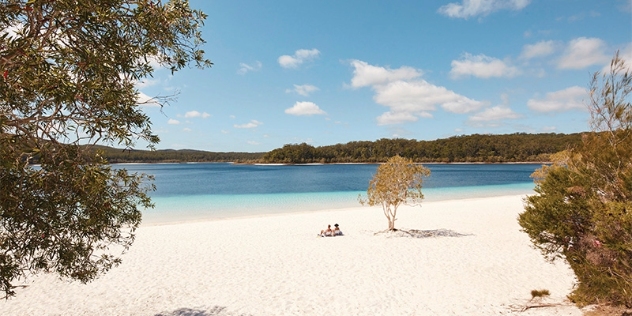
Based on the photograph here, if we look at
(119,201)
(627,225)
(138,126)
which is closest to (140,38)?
(138,126)

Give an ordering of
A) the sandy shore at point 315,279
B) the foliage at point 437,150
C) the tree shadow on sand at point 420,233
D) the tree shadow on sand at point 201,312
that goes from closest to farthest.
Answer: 1. the tree shadow on sand at point 201,312
2. the sandy shore at point 315,279
3. the tree shadow on sand at point 420,233
4. the foliage at point 437,150

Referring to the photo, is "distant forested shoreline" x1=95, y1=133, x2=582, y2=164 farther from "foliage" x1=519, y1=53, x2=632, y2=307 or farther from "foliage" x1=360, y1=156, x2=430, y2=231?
"foliage" x1=519, y1=53, x2=632, y2=307

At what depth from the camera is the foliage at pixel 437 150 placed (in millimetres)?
150750

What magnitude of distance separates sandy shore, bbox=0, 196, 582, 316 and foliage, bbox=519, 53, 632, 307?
1556 mm

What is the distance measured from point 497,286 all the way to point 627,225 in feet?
17.1

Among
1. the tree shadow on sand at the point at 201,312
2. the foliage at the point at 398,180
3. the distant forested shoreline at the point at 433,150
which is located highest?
the distant forested shoreline at the point at 433,150

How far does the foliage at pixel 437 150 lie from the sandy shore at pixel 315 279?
13856cm

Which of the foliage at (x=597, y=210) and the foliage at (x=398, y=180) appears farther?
the foliage at (x=398, y=180)

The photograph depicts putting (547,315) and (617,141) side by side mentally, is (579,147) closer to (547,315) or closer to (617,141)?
(617,141)

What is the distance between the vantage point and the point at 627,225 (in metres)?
5.77

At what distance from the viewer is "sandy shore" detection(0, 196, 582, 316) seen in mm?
9055

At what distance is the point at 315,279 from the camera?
11.1 meters

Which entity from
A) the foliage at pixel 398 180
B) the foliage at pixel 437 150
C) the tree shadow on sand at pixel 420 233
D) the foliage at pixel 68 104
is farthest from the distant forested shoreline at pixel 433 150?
the foliage at pixel 68 104

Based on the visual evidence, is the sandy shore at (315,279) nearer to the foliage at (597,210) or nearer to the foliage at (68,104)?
the foliage at (597,210)
